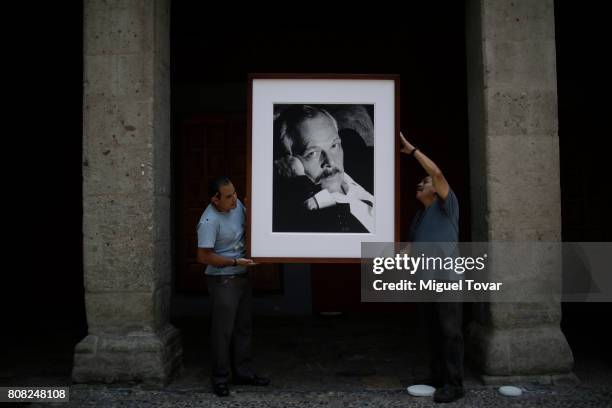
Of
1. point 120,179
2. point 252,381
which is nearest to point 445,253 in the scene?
A: point 252,381

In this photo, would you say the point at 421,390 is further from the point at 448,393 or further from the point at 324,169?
the point at 324,169

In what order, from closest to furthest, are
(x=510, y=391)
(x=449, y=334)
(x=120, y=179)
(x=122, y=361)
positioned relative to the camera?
(x=449, y=334) → (x=510, y=391) → (x=122, y=361) → (x=120, y=179)

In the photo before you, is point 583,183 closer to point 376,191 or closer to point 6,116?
point 376,191

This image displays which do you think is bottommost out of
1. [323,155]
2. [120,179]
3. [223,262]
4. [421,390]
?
[421,390]

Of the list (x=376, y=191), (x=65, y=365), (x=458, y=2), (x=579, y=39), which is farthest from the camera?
(x=579, y=39)

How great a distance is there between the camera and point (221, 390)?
178 inches

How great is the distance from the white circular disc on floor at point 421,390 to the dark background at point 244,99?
3751 millimetres

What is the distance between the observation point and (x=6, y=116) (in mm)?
8594

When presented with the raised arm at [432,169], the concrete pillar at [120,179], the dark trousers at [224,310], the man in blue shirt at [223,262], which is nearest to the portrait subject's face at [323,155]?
the raised arm at [432,169]

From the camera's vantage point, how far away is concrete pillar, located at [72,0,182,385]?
4.79m

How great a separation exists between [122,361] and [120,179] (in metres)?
1.55

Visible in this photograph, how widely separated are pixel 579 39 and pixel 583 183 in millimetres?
2093

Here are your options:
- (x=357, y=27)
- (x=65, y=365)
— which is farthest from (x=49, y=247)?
(x=357, y=27)

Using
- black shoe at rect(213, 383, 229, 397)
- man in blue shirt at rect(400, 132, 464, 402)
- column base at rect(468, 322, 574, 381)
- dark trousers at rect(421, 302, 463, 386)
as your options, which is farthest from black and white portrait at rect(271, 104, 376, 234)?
column base at rect(468, 322, 574, 381)
